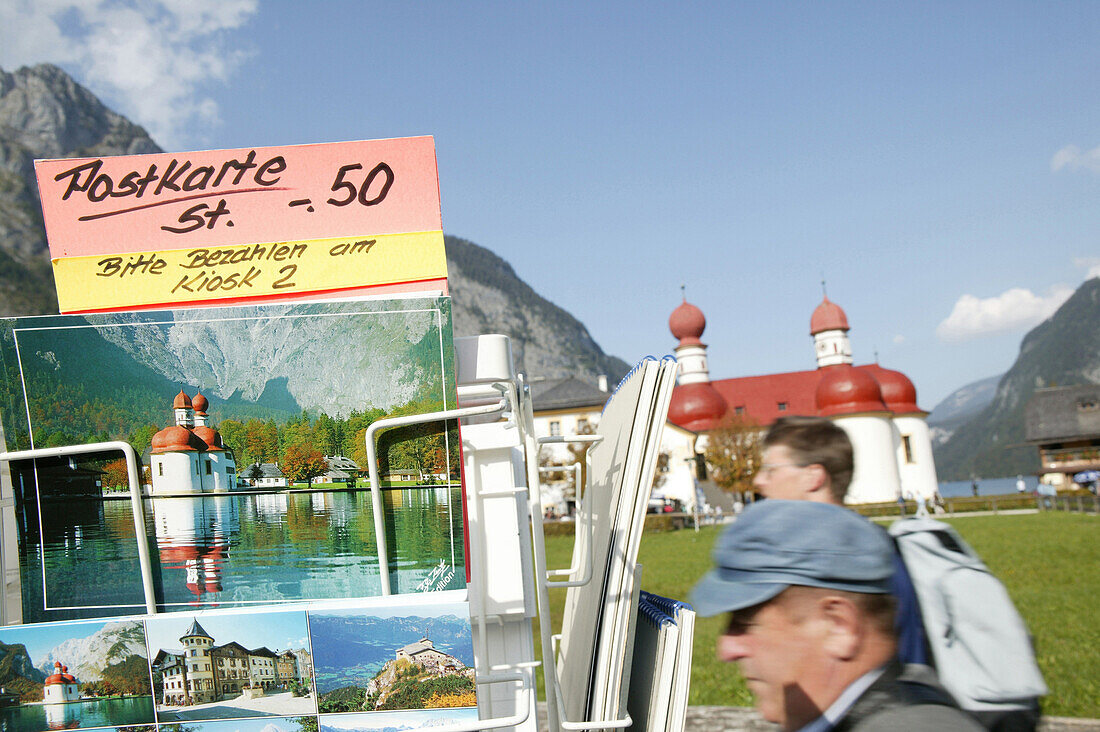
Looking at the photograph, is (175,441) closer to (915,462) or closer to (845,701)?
(845,701)

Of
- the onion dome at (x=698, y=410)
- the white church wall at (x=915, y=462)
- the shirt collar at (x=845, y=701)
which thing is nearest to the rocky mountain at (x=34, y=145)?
the onion dome at (x=698, y=410)

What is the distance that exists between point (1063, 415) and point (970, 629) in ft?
260

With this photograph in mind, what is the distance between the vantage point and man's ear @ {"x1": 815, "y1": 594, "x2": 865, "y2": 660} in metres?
1.01

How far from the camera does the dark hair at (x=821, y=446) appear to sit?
1281mm

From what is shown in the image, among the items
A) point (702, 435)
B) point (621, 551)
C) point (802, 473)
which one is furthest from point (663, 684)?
point (702, 435)

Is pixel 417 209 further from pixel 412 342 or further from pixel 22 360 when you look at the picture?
pixel 22 360

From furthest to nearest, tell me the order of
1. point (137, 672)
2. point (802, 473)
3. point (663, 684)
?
point (663, 684), point (137, 672), point (802, 473)

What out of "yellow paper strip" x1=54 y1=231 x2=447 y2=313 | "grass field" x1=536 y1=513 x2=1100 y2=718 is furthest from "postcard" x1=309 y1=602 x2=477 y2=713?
"yellow paper strip" x1=54 y1=231 x2=447 y2=313

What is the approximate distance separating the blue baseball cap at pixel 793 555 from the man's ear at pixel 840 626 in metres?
0.03

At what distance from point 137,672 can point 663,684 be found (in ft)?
5.35

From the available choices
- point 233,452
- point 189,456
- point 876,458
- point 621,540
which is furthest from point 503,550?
point 876,458

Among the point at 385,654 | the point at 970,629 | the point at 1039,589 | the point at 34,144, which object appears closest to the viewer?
the point at 970,629

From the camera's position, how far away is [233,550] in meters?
2.38

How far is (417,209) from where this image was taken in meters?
2.68
